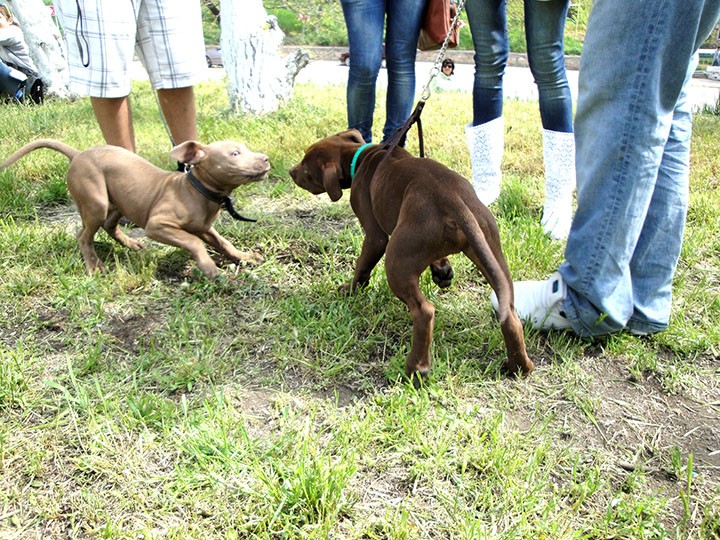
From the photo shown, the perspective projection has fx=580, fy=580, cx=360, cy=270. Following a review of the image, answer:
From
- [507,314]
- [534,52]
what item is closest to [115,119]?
[534,52]

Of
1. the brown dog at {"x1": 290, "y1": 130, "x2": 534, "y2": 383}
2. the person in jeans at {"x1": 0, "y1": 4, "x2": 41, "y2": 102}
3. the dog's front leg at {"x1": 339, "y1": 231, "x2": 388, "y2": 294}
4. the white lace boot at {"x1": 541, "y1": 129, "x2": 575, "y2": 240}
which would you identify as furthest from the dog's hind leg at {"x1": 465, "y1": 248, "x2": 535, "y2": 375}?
the person in jeans at {"x1": 0, "y1": 4, "x2": 41, "y2": 102}

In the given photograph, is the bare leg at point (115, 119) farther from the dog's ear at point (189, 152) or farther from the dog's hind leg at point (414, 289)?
the dog's hind leg at point (414, 289)

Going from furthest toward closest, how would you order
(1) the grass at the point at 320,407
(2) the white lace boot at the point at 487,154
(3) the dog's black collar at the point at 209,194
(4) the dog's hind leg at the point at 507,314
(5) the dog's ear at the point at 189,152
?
(2) the white lace boot at the point at 487,154
(3) the dog's black collar at the point at 209,194
(5) the dog's ear at the point at 189,152
(4) the dog's hind leg at the point at 507,314
(1) the grass at the point at 320,407

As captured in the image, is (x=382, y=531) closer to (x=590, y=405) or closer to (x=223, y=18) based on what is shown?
(x=590, y=405)

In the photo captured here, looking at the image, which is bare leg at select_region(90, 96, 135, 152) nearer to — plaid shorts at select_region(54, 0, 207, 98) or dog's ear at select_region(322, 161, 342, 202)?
plaid shorts at select_region(54, 0, 207, 98)

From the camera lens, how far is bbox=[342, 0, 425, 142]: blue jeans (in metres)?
3.63

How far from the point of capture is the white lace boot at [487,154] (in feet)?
12.5

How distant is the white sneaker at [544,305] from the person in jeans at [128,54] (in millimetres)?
2466

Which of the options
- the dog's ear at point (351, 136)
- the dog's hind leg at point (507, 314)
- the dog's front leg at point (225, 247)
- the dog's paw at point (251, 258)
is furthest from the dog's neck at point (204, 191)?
the dog's hind leg at point (507, 314)

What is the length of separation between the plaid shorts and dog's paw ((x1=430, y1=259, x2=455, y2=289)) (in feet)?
6.63

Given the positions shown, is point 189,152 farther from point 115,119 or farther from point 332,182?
point 115,119

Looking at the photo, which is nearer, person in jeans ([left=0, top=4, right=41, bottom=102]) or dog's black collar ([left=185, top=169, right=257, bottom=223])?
dog's black collar ([left=185, top=169, right=257, bottom=223])

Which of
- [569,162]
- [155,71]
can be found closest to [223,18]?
[155,71]

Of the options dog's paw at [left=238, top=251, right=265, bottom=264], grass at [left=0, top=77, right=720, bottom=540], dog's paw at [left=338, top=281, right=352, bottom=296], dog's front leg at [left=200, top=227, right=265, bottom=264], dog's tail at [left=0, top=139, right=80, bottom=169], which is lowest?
grass at [left=0, top=77, right=720, bottom=540]
